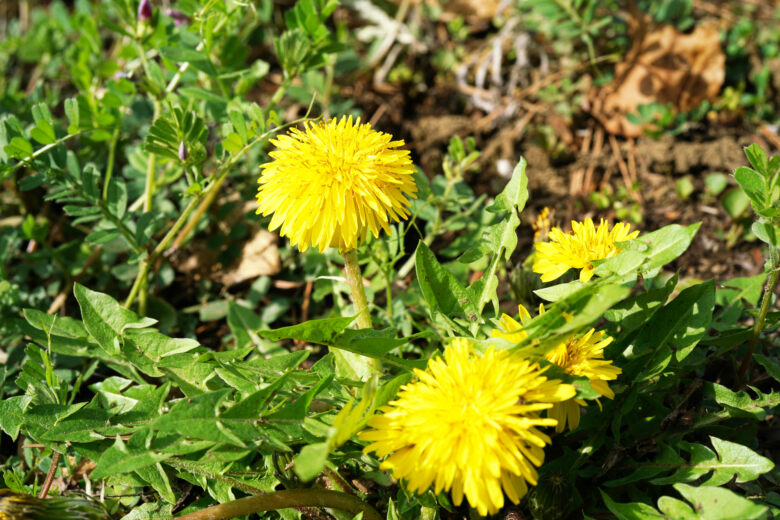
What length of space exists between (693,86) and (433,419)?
275 centimetres

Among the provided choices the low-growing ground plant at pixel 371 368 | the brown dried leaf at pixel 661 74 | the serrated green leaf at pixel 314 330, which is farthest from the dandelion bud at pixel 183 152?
the brown dried leaf at pixel 661 74

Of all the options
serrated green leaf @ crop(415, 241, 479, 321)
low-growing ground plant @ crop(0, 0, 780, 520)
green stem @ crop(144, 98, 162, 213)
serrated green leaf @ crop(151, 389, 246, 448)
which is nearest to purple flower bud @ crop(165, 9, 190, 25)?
low-growing ground plant @ crop(0, 0, 780, 520)

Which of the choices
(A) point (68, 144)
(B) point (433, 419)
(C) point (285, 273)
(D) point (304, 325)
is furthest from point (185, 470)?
(A) point (68, 144)

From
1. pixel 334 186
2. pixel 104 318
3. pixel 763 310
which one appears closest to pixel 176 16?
pixel 104 318

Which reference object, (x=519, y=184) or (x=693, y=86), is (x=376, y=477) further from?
(x=693, y=86)

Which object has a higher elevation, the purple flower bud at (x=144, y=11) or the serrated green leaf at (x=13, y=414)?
the purple flower bud at (x=144, y=11)

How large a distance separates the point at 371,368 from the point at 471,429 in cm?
63

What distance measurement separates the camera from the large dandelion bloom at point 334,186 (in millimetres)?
1650

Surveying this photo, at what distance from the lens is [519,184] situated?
1868 mm

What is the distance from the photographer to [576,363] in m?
1.63

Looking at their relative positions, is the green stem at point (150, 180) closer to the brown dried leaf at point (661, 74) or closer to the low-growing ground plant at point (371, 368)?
the low-growing ground plant at point (371, 368)

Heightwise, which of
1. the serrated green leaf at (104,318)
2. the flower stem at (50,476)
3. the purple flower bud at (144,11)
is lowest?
the flower stem at (50,476)

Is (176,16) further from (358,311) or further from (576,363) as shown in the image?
(576,363)

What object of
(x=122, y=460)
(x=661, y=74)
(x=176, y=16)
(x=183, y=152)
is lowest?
(x=122, y=460)
